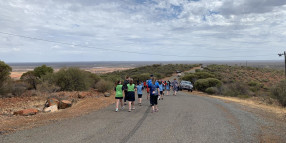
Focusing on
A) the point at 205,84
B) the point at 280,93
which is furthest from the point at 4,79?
the point at 205,84

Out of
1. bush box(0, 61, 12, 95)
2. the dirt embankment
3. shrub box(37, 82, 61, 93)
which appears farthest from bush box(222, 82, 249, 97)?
bush box(0, 61, 12, 95)

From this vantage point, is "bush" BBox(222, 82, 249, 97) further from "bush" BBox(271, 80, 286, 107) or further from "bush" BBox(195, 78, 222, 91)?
"bush" BBox(271, 80, 286, 107)

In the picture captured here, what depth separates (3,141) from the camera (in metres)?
6.39

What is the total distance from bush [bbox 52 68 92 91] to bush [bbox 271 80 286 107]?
17.6 m

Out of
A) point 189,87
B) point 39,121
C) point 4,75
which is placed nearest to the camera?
point 39,121

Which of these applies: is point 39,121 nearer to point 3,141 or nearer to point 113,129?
point 3,141

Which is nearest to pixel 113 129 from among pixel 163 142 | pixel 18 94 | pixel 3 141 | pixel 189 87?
pixel 163 142

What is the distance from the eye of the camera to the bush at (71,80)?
22.4 m

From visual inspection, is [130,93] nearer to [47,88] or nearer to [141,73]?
[47,88]

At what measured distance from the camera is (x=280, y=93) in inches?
674

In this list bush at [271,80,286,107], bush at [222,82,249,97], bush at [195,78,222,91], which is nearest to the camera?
bush at [271,80,286,107]

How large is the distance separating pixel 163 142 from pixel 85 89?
724 inches

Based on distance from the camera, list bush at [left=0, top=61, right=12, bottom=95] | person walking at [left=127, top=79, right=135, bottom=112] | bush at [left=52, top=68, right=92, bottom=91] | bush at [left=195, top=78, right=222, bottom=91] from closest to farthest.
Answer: person walking at [left=127, top=79, right=135, bottom=112] → bush at [left=0, top=61, right=12, bottom=95] → bush at [left=52, top=68, right=92, bottom=91] → bush at [left=195, top=78, right=222, bottom=91]

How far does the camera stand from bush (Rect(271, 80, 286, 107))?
54.6ft
